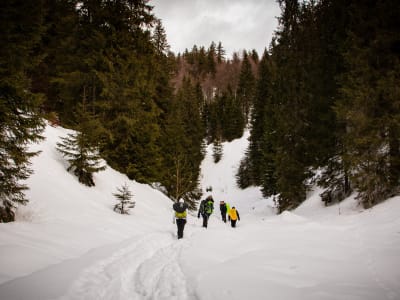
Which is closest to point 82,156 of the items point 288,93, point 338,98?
point 288,93

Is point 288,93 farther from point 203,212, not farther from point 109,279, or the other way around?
point 109,279

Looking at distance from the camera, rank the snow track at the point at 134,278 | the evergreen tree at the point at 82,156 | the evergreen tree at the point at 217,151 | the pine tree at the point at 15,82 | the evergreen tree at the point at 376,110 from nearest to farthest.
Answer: the snow track at the point at 134,278, the pine tree at the point at 15,82, the evergreen tree at the point at 376,110, the evergreen tree at the point at 82,156, the evergreen tree at the point at 217,151

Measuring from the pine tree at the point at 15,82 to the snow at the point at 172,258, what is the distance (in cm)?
162

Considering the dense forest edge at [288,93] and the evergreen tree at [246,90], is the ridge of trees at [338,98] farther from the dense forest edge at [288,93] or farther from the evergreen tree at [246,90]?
the evergreen tree at [246,90]

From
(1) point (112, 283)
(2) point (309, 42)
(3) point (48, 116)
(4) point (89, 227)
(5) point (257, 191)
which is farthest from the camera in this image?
(5) point (257, 191)

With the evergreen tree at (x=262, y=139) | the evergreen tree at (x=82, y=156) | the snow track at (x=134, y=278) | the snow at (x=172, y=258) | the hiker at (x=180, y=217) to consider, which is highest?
the evergreen tree at (x=262, y=139)

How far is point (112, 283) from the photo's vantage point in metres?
4.83

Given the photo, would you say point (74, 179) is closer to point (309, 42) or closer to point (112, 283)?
point (112, 283)

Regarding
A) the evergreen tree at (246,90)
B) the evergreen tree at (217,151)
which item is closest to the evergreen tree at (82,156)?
the evergreen tree at (217,151)

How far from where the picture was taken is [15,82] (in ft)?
22.7

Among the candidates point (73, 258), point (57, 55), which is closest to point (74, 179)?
point (73, 258)

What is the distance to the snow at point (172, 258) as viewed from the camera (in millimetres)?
4203

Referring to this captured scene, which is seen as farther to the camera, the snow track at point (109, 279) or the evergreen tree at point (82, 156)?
the evergreen tree at point (82, 156)

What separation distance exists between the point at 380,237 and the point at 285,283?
4547 mm
